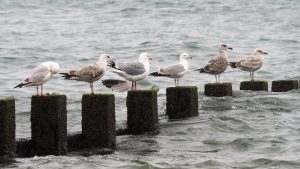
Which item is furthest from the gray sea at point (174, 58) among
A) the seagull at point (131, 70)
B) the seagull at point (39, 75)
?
the seagull at point (39, 75)

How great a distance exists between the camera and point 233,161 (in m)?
11.5

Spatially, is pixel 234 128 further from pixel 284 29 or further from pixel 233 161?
pixel 284 29

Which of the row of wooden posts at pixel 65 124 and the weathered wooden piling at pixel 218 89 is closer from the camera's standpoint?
the row of wooden posts at pixel 65 124

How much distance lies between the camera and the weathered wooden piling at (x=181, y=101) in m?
13.6

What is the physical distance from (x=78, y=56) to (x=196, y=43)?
20.1 ft

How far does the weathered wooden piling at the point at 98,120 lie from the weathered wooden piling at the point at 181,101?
7.25 feet

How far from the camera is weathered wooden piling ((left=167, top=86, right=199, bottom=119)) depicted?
44.7ft

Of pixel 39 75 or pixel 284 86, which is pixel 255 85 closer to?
pixel 284 86

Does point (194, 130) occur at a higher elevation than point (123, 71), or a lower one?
lower

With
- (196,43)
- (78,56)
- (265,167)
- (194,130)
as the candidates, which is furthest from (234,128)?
(196,43)

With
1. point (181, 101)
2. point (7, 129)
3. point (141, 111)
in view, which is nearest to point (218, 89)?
point (181, 101)

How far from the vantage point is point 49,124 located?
10.8 meters

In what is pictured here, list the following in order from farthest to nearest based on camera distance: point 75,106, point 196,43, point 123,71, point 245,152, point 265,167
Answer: point 196,43 → point 75,106 → point 123,71 → point 245,152 → point 265,167

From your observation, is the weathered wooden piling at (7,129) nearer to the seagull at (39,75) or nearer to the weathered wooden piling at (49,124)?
the weathered wooden piling at (49,124)
